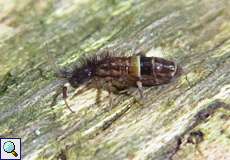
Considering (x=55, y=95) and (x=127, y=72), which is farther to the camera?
(x=127, y=72)

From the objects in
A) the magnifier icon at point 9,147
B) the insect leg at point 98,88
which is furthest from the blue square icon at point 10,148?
the insect leg at point 98,88

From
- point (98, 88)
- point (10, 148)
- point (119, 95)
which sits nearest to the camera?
point (10, 148)

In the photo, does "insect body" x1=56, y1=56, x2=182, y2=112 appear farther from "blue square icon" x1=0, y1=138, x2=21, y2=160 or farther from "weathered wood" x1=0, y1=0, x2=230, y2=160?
"blue square icon" x1=0, y1=138, x2=21, y2=160

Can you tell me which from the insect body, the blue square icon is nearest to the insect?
the insect body

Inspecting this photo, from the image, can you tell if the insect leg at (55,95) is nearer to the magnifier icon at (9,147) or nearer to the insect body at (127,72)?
the insect body at (127,72)

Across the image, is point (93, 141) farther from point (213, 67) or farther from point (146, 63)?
point (213, 67)

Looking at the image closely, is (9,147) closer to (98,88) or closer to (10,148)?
(10,148)

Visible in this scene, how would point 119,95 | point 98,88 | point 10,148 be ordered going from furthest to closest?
point 98,88 → point 119,95 → point 10,148

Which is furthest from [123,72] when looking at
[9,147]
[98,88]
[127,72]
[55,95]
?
[9,147]
